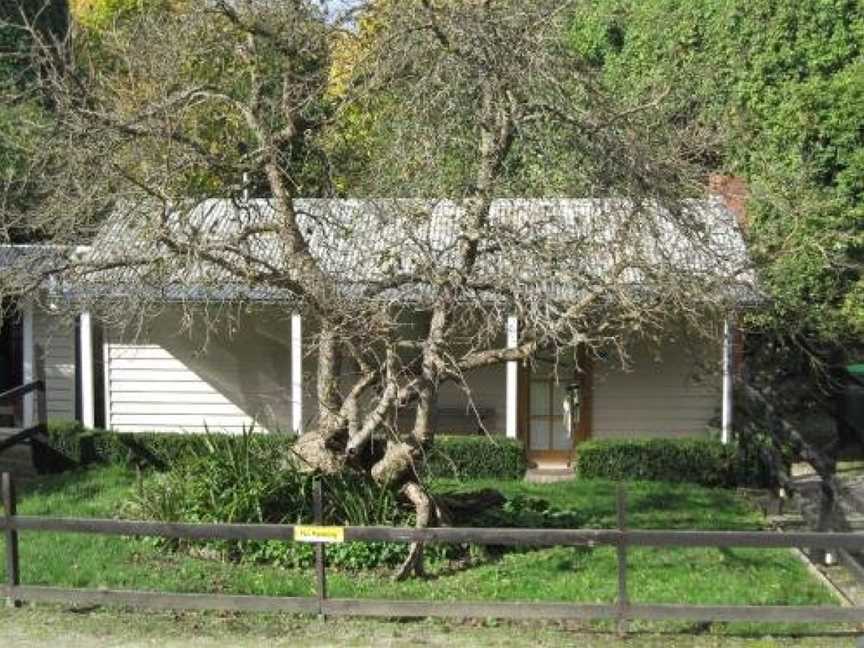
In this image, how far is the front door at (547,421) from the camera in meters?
17.3

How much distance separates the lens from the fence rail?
7.93 meters

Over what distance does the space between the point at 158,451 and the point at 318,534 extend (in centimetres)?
824

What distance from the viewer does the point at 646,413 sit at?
17203 mm

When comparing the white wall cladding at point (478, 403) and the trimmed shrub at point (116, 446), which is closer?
the trimmed shrub at point (116, 446)

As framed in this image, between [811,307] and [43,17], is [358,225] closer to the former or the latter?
[811,307]

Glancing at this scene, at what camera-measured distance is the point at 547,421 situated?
1742 centimetres

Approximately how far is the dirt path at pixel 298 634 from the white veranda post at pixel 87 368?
8498mm

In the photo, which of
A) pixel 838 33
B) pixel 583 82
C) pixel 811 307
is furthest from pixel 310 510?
pixel 838 33

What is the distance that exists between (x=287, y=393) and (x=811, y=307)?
26.9 feet

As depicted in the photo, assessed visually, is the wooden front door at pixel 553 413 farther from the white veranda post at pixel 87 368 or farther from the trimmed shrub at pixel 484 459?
the white veranda post at pixel 87 368

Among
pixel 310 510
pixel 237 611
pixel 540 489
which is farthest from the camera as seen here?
pixel 540 489

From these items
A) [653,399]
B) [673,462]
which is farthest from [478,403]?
[673,462]

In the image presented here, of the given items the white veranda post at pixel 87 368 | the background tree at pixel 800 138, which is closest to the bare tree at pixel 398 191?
the background tree at pixel 800 138

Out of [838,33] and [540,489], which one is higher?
[838,33]
